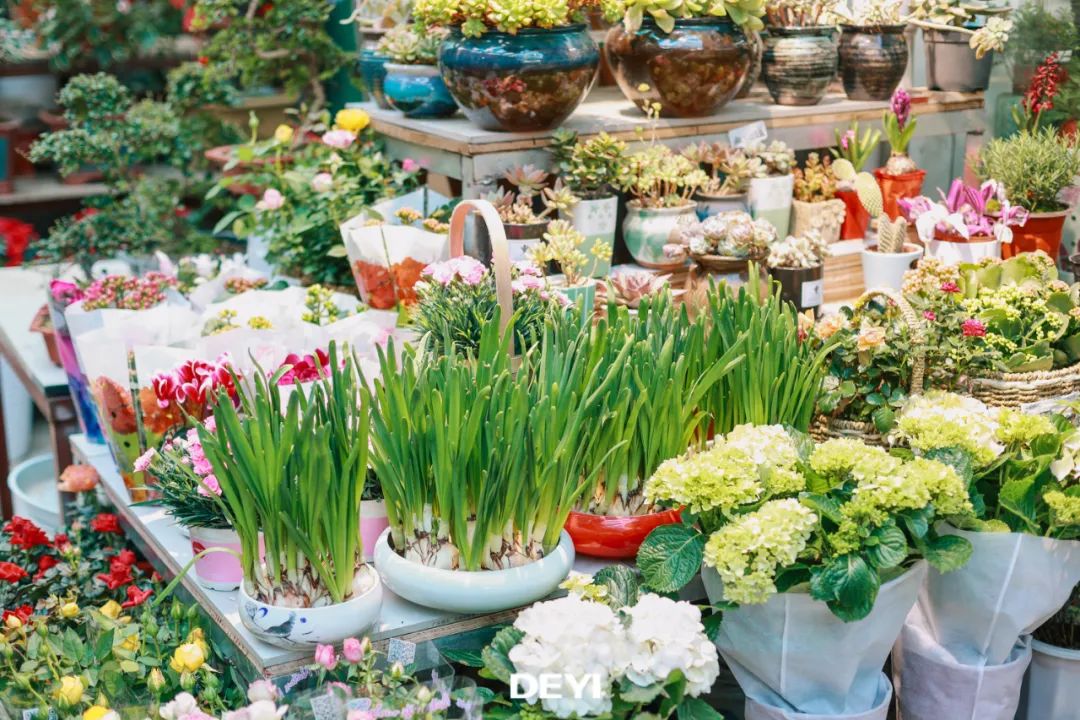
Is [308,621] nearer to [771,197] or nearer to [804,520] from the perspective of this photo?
[804,520]

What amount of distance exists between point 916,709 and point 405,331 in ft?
4.31

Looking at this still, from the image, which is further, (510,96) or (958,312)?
(510,96)

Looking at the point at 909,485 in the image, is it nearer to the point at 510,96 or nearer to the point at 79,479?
the point at 510,96

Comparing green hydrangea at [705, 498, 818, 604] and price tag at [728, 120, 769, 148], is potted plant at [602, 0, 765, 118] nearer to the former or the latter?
price tag at [728, 120, 769, 148]

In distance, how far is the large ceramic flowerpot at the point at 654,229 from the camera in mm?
2803

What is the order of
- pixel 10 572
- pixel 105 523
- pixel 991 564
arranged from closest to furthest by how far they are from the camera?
pixel 991 564
pixel 10 572
pixel 105 523

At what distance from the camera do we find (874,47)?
10.5 feet

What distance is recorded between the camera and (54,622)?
81.7 inches

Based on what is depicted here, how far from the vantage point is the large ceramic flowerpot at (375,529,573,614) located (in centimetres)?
172

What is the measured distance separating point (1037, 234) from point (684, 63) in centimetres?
97

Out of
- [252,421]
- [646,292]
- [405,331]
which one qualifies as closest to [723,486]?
[252,421]

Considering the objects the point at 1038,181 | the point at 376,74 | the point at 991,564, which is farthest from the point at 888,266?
the point at 376,74

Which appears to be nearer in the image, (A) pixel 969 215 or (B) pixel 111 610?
(B) pixel 111 610

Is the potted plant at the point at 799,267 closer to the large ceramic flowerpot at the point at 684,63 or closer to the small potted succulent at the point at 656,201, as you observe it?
the small potted succulent at the point at 656,201
